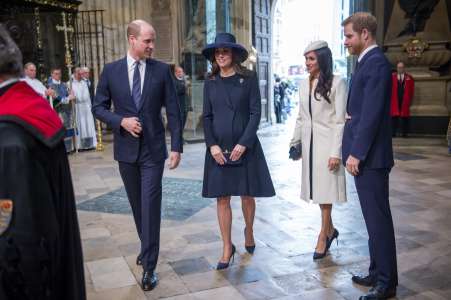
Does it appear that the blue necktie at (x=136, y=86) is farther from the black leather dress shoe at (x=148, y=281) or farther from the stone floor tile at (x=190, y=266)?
the stone floor tile at (x=190, y=266)

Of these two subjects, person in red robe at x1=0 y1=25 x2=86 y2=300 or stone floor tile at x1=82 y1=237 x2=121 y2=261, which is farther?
stone floor tile at x1=82 y1=237 x2=121 y2=261

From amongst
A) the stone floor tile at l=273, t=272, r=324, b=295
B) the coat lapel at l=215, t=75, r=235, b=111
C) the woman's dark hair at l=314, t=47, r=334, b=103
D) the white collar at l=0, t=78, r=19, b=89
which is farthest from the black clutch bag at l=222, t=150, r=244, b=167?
the white collar at l=0, t=78, r=19, b=89

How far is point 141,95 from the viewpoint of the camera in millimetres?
3170

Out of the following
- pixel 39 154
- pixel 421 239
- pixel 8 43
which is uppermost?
pixel 8 43

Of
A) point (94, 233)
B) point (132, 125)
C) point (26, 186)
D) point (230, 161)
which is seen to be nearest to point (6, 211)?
point (26, 186)

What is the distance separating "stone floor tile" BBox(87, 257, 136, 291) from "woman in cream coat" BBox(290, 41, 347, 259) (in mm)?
1439

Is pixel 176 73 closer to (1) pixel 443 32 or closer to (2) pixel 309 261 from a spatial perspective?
(1) pixel 443 32

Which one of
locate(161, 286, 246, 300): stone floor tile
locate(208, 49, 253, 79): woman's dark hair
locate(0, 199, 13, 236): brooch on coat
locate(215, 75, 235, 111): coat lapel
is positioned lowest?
locate(161, 286, 246, 300): stone floor tile

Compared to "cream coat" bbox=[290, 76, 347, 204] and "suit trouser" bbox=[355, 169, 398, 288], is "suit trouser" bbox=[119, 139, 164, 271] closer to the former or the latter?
"cream coat" bbox=[290, 76, 347, 204]

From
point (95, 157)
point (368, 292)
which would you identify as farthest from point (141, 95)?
point (95, 157)

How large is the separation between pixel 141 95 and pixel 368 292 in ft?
6.35

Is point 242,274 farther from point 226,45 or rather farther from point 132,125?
point 226,45

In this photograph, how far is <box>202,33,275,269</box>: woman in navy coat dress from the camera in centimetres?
342

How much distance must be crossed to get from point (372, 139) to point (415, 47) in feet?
28.9
